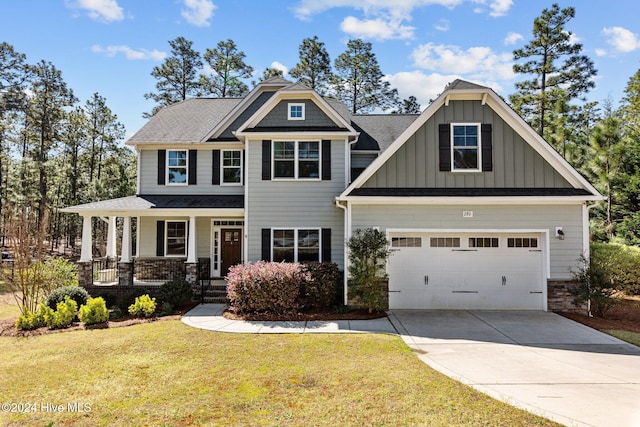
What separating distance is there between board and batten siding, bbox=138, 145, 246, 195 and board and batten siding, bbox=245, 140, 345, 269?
2.27 m

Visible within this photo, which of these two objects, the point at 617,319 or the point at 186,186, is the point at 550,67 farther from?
the point at 186,186

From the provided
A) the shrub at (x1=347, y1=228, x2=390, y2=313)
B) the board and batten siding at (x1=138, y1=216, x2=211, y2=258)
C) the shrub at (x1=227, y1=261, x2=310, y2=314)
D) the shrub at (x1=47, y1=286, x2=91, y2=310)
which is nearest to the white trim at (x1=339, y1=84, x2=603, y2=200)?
the shrub at (x1=347, y1=228, x2=390, y2=313)

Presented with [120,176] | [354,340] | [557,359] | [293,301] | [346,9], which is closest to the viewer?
[557,359]

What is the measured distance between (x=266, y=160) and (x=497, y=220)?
25.7ft

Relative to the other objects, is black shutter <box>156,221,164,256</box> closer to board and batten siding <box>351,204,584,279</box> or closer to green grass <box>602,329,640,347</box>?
board and batten siding <box>351,204,584,279</box>

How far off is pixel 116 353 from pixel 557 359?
9.02m

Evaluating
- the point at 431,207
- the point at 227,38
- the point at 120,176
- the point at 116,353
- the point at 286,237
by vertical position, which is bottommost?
the point at 116,353

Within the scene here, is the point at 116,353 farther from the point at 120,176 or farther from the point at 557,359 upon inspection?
the point at 120,176

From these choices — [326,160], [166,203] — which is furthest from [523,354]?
[166,203]

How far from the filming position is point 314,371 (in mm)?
6578

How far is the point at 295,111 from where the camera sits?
43.6ft

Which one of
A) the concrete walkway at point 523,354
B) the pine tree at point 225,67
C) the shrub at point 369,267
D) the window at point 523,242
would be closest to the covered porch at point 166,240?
the concrete walkway at point 523,354

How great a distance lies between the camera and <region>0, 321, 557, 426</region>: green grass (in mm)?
4957

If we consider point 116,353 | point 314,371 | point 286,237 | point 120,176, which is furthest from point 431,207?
point 120,176
